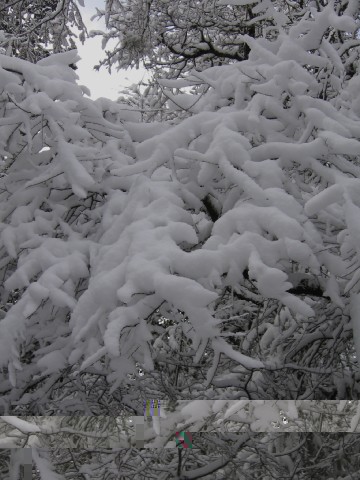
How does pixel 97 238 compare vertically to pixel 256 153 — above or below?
below

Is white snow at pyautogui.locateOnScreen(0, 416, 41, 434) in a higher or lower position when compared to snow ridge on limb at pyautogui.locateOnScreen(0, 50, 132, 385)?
lower

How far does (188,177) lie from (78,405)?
5.85ft

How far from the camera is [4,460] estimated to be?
2.62m

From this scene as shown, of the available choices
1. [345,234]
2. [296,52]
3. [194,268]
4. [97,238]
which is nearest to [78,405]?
[97,238]

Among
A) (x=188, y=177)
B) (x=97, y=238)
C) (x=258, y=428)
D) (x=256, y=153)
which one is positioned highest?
(x=256, y=153)

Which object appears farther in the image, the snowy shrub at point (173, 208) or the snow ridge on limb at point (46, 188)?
the snow ridge on limb at point (46, 188)

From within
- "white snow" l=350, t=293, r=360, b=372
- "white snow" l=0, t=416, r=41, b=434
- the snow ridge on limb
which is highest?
the snow ridge on limb

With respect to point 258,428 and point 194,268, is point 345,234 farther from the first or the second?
point 258,428

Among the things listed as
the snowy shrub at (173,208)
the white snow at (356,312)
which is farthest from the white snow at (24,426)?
the white snow at (356,312)

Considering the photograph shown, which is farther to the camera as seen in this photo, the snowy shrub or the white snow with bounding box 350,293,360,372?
the white snow with bounding box 350,293,360,372

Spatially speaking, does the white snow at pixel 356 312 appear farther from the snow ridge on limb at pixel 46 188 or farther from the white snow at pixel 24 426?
the white snow at pixel 24 426

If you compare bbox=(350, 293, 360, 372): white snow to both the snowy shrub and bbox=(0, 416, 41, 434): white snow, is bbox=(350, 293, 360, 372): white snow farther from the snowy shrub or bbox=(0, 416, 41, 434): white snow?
bbox=(0, 416, 41, 434): white snow

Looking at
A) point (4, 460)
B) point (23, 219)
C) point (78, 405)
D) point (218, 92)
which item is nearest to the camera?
point (4, 460)

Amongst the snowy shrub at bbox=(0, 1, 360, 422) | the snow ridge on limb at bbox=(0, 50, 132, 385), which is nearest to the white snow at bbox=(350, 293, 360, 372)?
the snowy shrub at bbox=(0, 1, 360, 422)
